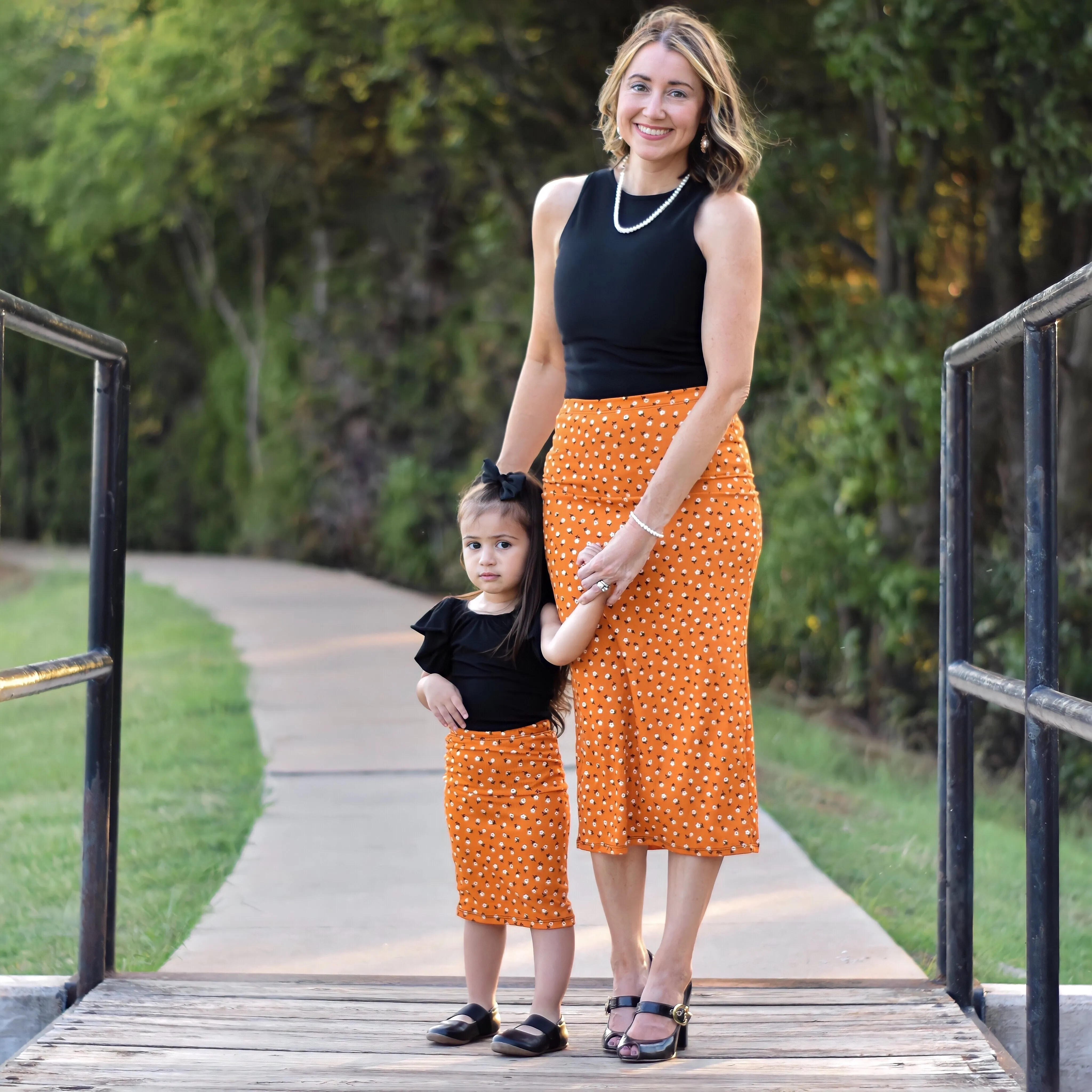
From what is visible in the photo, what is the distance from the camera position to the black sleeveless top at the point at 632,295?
2.27 metres

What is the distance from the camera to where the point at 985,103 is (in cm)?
624

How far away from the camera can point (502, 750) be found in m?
2.36

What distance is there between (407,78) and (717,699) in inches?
313

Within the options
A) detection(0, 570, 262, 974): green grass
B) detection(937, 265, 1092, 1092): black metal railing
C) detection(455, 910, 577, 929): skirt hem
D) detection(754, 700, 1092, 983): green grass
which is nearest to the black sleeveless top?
detection(937, 265, 1092, 1092): black metal railing

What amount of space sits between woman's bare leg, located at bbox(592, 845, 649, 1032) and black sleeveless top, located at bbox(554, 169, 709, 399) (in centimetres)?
74

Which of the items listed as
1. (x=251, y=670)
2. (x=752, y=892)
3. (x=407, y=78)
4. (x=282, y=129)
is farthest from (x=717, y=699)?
(x=282, y=129)

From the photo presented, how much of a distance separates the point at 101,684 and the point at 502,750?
0.83 meters

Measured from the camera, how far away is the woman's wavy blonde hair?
2281mm

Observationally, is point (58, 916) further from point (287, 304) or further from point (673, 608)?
point (287, 304)

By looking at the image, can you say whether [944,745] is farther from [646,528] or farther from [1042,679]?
[646,528]

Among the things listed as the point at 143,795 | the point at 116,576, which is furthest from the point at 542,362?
the point at 143,795

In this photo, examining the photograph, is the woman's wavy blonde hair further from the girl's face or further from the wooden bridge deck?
the wooden bridge deck

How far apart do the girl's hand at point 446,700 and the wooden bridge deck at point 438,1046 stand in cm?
51

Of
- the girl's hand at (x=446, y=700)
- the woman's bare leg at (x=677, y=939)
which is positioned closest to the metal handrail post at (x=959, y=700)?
the woman's bare leg at (x=677, y=939)
